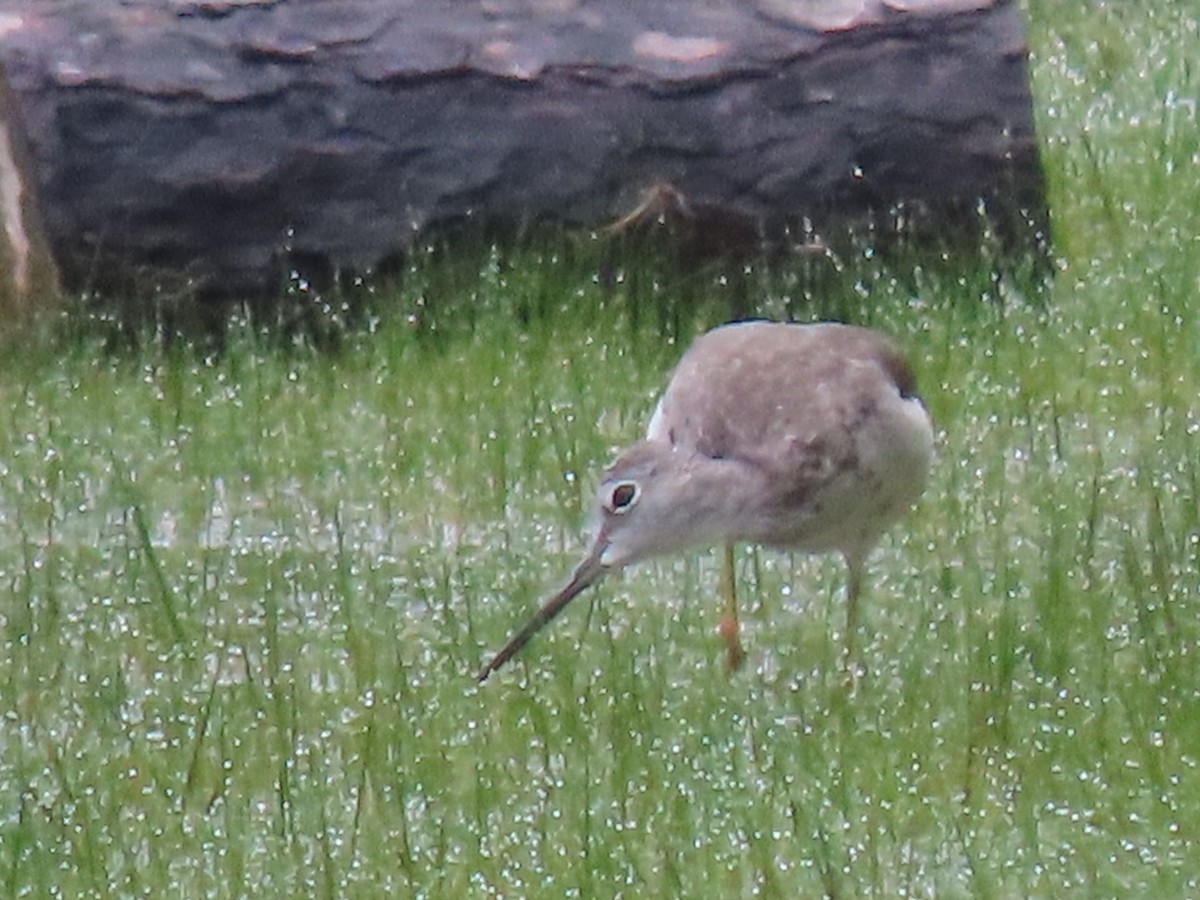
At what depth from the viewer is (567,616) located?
20.4 ft

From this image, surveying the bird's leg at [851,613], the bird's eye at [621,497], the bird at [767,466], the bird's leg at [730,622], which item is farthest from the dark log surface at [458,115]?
the bird's eye at [621,497]

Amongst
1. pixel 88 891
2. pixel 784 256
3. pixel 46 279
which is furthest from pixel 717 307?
pixel 88 891

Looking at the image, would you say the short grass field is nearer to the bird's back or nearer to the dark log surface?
the dark log surface

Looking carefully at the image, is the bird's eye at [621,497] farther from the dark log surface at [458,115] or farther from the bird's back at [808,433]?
the dark log surface at [458,115]

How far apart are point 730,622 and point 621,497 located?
0.80 metres

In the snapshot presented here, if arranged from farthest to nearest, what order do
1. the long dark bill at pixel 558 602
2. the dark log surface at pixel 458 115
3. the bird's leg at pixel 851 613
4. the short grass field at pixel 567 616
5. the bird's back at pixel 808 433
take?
1. the dark log surface at pixel 458 115
2. the bird's leg at pixel 851 613
3. the bird's back at pixel 808 433
4. the long dark bill at pixel 558 602
5. the short grass field at pixel 567 616

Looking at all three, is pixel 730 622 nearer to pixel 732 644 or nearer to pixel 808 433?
pixel 732 644

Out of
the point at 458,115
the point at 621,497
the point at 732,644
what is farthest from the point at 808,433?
the point at 458,115

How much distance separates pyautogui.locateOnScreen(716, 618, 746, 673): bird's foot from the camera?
5980 mm

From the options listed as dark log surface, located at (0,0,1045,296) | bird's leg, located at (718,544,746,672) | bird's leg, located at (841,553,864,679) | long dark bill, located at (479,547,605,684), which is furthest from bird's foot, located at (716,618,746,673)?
dark log surface, located at (0,0,1045,296)

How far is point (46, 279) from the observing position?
8.35m

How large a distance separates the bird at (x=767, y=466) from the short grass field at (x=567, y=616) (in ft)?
0.96

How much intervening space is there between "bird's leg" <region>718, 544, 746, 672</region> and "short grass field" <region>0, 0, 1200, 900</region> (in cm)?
6

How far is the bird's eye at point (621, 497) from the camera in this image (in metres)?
5.46
